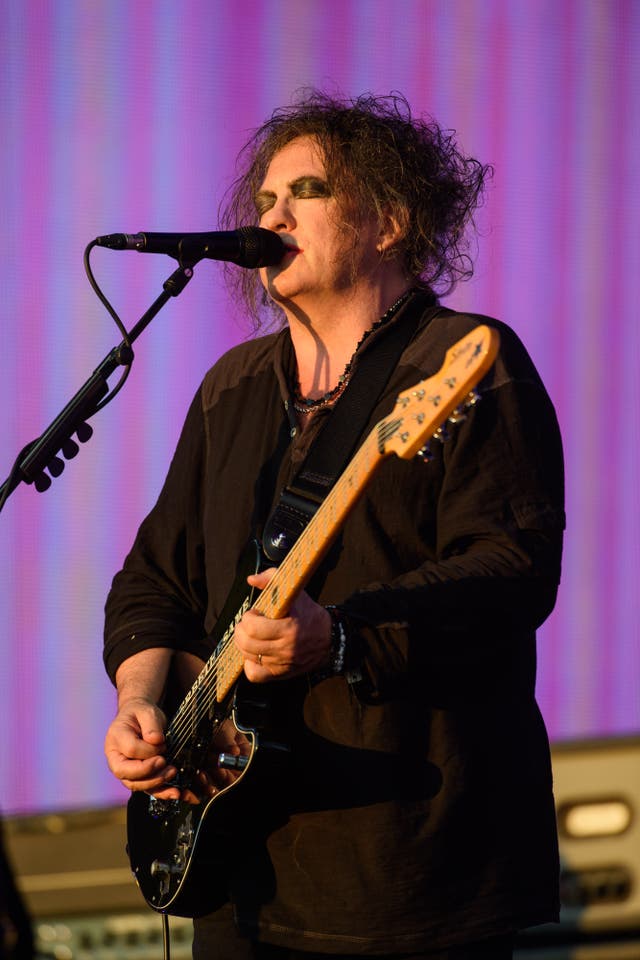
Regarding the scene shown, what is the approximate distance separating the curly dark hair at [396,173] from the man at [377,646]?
0.04 ft

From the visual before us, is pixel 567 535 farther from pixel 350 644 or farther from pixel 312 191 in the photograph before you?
pixel 350 644

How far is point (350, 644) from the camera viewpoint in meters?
1.94

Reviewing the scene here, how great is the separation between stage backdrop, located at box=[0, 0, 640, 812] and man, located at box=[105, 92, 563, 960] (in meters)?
0.98

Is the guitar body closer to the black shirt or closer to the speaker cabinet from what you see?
the black shirt

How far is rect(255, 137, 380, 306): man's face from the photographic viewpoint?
234 cm

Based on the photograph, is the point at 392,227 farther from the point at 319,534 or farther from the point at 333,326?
the point at 319,534

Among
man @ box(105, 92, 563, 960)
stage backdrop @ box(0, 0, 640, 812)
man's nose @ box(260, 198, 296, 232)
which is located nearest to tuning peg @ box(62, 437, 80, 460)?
man @ box(105, 92, 563, 960)

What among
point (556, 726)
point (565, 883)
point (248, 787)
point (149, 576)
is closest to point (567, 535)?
point (556, 726)

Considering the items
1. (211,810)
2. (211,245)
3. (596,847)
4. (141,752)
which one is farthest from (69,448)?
(596,847)

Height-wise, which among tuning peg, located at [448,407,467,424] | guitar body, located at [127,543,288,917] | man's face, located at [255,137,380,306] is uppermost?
man's face, located at [255,137,380,306]

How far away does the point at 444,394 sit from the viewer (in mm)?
1760

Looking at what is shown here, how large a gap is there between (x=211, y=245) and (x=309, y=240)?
0.22 m

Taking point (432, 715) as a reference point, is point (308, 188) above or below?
above

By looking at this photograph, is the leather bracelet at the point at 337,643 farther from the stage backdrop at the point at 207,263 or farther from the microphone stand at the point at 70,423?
the stage backdrop at the point at 207,263
